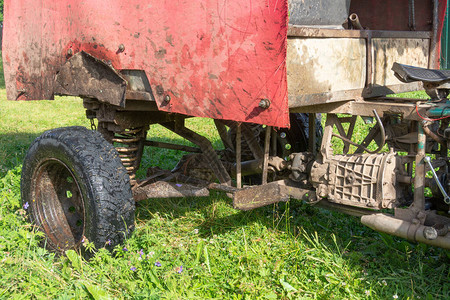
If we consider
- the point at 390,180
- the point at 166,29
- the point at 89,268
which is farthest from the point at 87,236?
the point at 390,180

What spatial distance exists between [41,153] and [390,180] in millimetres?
2510

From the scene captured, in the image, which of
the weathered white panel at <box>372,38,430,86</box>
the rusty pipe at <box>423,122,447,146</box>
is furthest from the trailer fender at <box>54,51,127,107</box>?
the rusty pipe at <box>423,122,447,146</box>

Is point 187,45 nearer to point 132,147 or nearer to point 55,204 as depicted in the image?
point 132,147

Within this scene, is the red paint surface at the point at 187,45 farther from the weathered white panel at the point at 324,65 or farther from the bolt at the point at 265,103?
the weathered white panel at the point at 324,65

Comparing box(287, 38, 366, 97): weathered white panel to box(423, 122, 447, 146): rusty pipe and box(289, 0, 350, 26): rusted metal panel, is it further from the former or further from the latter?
box(423, 122, 447, 146): rusty pipe

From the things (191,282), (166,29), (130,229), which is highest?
(166,29)

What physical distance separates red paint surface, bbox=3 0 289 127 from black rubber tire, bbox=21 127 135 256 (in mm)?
561

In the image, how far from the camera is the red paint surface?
10.0 ft

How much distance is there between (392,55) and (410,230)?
5.16ft

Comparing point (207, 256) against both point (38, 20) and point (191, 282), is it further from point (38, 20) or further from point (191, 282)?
point (38, 20)

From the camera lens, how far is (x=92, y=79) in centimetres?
386

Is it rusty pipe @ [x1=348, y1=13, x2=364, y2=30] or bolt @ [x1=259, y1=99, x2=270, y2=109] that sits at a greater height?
rusty pipe @ [x1=348, y1=13, x2=364, y2=30]

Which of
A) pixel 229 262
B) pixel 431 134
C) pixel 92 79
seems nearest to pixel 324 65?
pixel 431 134

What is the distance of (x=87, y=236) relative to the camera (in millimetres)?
3648
